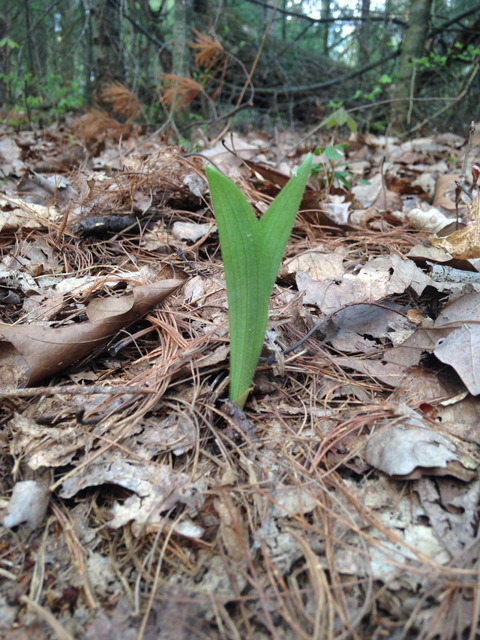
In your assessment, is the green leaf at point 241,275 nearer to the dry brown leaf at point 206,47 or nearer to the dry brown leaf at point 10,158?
the dry brown leaf at point 10,158

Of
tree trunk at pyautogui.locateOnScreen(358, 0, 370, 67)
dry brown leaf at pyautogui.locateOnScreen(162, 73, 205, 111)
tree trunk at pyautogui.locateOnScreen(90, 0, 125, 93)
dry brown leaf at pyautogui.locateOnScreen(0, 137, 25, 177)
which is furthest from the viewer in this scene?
tree trunk at pyautogui.locateOnScreen(358, 0, 370, 67)

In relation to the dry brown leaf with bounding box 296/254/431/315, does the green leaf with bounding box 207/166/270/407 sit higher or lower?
higher

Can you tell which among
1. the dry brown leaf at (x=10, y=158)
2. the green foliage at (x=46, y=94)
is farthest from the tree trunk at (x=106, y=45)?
the dry brown leaf at (x=10, y=158)

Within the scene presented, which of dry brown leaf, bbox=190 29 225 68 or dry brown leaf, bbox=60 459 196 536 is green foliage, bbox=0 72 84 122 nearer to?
dry brown leaf, bbox=190 29 225 68

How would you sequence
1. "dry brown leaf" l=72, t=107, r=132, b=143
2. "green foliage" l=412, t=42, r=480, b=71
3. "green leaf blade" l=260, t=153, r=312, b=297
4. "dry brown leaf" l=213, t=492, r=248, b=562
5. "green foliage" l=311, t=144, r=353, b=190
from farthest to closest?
"green foliage" l=412, t=42, r=480, b=71 < "dry brown leaf" l=72, t=107, r=132, b=143 < "green foliage" l=311, t=144, r=353, b=190 < "green leaf blade" l=260, t=153, r=312, b=297 < "dry brown leaf" l=213, t=492, r=248, b=562

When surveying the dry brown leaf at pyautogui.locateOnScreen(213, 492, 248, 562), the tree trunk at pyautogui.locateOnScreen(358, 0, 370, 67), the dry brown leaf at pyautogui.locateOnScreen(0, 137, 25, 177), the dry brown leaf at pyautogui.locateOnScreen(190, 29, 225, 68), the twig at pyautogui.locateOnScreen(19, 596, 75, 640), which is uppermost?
the tree trunk at pyautogui.locateOnScreen(358, 0, 370, 67)

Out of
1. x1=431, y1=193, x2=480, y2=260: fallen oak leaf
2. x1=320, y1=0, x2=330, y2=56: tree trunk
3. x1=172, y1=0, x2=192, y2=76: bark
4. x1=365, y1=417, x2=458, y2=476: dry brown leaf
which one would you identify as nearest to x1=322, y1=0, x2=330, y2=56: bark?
x1=320, y1=0, x2=330, y2=56: tree trunk

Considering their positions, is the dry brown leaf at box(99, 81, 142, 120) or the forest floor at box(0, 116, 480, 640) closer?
the forest floor at box(0, 116, 480, 640)

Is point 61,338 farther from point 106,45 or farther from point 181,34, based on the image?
point 106,45

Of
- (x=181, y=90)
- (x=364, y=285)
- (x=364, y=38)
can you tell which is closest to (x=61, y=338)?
(x=364, y=285)
